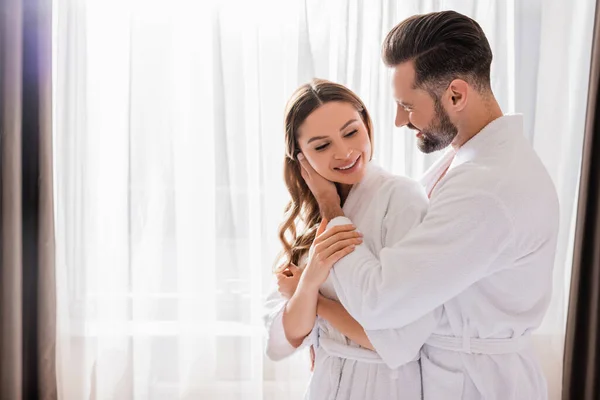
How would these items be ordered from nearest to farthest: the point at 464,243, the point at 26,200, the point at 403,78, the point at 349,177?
1. the point at 464,243
2. the point at 403,78
3. the point at 349,177
4. the point at 26,200

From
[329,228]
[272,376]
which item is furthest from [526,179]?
[272,376]

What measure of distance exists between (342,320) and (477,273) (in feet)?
1.16

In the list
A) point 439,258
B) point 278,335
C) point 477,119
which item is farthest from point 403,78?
point 278,335

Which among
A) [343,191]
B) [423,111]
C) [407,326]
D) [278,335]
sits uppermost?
[423,111]

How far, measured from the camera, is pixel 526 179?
1484mm

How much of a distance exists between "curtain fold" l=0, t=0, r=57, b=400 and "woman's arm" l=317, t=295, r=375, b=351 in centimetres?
129

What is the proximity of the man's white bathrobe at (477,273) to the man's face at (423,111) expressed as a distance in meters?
0.06

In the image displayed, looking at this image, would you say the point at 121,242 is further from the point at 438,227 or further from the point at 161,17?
the point at 438,227

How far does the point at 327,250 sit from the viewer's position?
5.19ft

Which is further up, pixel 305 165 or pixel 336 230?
pixel 305 165

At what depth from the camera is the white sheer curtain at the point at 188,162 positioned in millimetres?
2602

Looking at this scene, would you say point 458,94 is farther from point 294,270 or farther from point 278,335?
point 278,335

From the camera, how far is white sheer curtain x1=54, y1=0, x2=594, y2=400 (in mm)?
2602

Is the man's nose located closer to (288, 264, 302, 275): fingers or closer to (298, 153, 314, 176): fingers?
(298, 153, 314, 176): fingers
